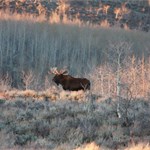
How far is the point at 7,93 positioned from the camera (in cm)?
2000

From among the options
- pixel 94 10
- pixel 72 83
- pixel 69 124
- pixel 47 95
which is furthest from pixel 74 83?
pixel 94 10

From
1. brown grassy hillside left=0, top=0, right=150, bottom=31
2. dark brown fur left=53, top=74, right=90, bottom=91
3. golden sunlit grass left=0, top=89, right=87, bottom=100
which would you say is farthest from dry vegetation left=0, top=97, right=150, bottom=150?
brown grassy hillside left=0, top=0, right=150, bottom=31

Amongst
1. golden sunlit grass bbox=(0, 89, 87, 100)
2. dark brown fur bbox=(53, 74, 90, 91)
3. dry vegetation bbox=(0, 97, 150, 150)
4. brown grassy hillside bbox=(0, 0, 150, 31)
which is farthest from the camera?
brown grassy hillside bbox=(0, 0, 150, 31)

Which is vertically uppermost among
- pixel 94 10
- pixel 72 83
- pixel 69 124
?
pixel 94 10

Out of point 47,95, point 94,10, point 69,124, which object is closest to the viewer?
point 69,124

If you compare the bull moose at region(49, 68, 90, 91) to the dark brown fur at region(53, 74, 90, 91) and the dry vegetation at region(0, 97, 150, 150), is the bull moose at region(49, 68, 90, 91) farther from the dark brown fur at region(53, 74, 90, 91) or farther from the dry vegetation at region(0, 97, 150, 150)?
the dry vegetation at region(0, 97, 150, 150)

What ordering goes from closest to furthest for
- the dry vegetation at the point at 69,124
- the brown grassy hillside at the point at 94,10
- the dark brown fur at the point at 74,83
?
the dry vegetation at the point at 69,124
the dark brown fur at the point at 74,83
the brown grassy hillside at the point at 94,10

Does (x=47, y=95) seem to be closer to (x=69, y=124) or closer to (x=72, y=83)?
(x=72, y=83)

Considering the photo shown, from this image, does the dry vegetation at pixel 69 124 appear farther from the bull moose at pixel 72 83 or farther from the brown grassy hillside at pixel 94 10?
the brown grassy hillside at pixel 94 10

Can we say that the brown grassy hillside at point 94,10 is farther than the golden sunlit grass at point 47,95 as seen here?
Yes

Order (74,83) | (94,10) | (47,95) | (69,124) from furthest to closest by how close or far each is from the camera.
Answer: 1. (94,10)
2. (74,83)
3. (47,95)
4. (69,124)

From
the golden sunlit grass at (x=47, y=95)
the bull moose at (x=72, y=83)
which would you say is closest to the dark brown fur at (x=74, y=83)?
the bull moose at (x=72, y=83)

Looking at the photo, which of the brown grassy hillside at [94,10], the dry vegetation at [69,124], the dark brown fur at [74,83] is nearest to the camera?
the dry vegetation at [69,124]

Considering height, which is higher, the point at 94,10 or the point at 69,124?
the point at 94,10
